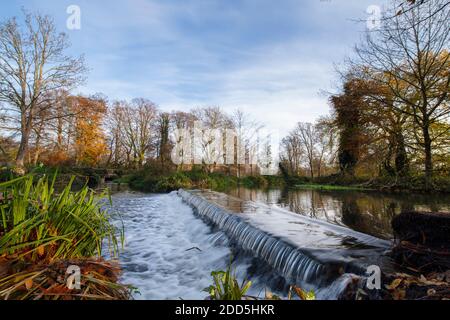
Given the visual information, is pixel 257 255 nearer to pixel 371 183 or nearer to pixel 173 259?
pixel 173 259

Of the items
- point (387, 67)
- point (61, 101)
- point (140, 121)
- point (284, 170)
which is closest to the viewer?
point (387, 67)

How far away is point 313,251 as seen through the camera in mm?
3650

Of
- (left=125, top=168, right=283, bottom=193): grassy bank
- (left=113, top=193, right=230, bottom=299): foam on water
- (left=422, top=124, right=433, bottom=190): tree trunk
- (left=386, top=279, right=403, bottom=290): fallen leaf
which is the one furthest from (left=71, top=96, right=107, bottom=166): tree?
(left=386, top=279, right=403, bottom=290): fallen leaf

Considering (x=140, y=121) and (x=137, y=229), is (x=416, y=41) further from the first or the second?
(x=140, y=121)

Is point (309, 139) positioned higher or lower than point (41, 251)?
higher

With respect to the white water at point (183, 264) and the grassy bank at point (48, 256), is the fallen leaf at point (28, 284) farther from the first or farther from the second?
the white water at point (183, 264)

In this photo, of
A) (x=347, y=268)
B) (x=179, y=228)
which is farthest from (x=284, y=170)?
(x=347, y=268)

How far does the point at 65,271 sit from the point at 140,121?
38.6 m

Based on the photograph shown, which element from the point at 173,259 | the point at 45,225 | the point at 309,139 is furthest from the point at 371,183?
the point at 309,139

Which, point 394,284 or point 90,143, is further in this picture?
point 90,143

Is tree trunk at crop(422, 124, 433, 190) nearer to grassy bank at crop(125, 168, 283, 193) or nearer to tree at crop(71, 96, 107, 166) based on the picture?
grassy bank at crop(125, 168, 283, 193)

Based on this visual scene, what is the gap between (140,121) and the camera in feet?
125

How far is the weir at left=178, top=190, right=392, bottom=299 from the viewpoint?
3.01 meters
